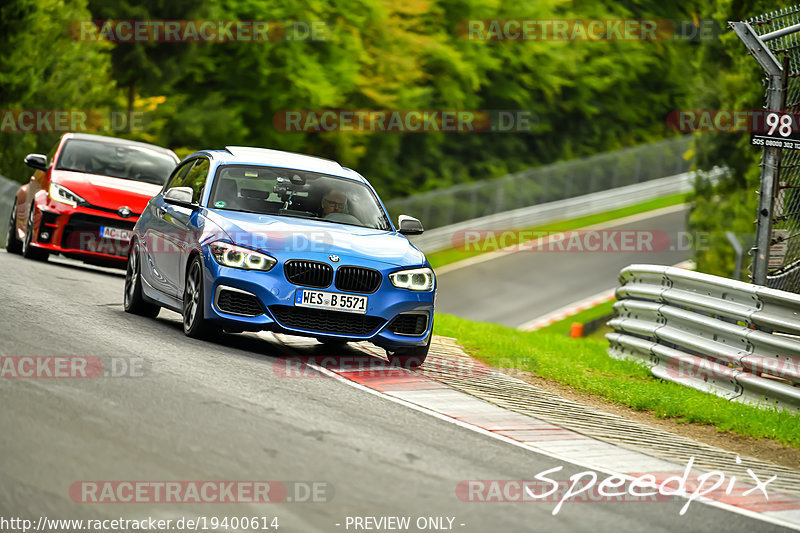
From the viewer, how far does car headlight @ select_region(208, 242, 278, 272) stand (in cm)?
971

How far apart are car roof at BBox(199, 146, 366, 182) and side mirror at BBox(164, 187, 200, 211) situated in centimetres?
65

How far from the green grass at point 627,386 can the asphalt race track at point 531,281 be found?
16414mm

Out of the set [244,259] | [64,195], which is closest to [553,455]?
[244,259]

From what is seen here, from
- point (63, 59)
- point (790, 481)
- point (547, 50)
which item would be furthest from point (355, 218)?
point (547, 50)

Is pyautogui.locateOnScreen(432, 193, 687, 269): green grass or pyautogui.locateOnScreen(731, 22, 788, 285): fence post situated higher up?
pyautogui.locateOnScreen(731, 22, 788, 285): fence post

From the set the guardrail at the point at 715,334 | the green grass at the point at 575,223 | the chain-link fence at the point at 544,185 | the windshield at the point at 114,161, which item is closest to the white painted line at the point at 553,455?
the guardrail at the point at 715,334

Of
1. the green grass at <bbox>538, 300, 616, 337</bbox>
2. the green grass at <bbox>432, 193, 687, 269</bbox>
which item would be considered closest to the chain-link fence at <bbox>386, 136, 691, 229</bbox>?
the green grass at <bbox>432, 193, 687, 269</bbox>

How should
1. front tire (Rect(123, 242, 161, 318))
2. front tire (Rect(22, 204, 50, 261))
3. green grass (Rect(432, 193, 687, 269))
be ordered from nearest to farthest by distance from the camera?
1. front tire (Rect(123, 242, 161, 318))
2. front tire (Rect(22, 204, 50, 261))
3. green grass (Rect(432, 193, 687, 269))

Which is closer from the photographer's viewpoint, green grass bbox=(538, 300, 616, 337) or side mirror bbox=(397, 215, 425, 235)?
side mirror bbox=(397, 215, 425, 235)

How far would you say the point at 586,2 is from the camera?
60.3 m

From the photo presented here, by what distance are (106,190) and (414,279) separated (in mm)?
7707

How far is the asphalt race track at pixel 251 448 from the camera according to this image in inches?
223

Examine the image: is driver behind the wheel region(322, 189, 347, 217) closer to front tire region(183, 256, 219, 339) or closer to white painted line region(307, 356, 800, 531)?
front tire region(183, 256, 219, 339)

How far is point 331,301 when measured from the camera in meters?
9.76
